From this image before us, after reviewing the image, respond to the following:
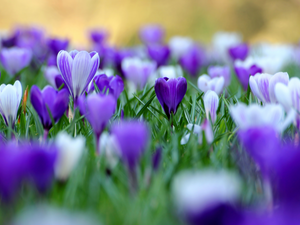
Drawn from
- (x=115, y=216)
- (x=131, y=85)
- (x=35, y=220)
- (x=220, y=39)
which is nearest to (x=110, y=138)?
(x=115, y=216)

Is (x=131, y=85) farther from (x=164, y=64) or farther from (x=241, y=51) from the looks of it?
(x=241, y=51)

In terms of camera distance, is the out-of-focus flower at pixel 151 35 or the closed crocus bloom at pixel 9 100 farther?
the out-of-focus flower at pixel 151 35

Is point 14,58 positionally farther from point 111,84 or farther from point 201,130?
point 201,130

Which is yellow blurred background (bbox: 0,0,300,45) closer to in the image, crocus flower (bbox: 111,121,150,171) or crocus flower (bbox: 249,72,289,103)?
crocus flower (bbox: 249,72,289,103)

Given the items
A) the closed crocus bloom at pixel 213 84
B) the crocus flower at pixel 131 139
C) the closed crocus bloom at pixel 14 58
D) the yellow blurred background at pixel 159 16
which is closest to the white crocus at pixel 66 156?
the crocus flower at pixel 131 139

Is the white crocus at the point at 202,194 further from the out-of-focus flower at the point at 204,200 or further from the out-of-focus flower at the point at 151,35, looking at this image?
the out-of-focus flower at the point at 151,35

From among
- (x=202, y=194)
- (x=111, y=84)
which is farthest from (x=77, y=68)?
(x=202, y=194)

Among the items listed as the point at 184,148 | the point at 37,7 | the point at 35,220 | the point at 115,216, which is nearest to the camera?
the point at 35,220

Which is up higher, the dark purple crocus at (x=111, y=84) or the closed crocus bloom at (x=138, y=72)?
the closed crocus bloom at (x=138, y=72)
